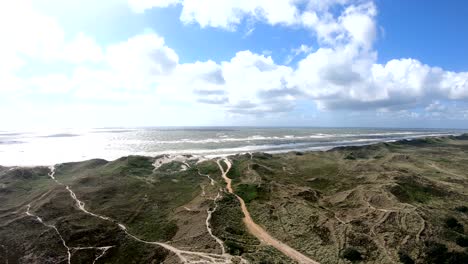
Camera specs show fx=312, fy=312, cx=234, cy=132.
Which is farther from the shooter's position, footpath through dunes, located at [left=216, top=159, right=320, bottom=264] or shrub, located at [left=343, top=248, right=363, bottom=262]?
footpath through dunes, located at [left=216, top=159, right=320, bottom=264]

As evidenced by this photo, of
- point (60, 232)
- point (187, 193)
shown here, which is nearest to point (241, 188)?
point (187, 193)

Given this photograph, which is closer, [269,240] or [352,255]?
[352,255]

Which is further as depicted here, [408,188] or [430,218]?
[408,188]

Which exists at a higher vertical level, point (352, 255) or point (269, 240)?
point (269, 240)

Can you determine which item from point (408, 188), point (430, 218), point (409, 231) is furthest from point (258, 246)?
point (408, 188)

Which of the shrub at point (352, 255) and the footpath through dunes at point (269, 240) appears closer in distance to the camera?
the shrub at point (352, 255)

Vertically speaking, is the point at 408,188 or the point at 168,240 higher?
the point at 408,188

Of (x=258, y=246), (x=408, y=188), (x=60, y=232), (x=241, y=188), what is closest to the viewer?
(x=258, y=246)

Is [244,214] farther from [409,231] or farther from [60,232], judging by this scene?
[60,232]

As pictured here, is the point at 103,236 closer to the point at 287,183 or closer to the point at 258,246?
the point at 258,246

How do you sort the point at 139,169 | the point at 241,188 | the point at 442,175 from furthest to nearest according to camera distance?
the point at 139,169
the point at 442,175
the point at 241,188
